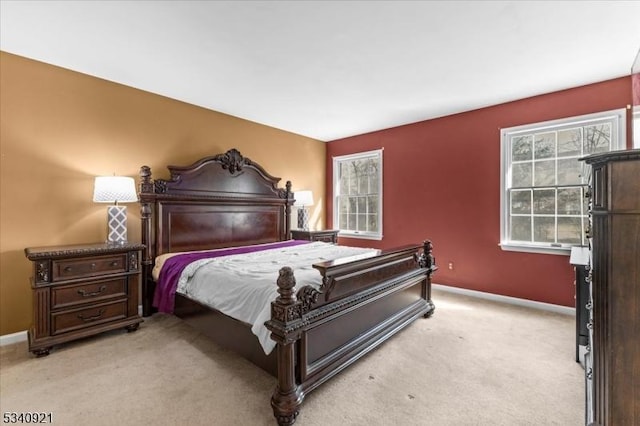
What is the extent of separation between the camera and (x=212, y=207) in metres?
3.88

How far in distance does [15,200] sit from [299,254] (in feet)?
9.14

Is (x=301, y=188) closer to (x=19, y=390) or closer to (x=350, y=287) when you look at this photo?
(x=350, y=287)

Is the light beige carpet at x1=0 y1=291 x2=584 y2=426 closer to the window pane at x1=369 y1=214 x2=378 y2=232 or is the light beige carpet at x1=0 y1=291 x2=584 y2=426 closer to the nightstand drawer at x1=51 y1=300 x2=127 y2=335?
the nightstand drawer at x1=51 y1=300 x2=127 y2=335

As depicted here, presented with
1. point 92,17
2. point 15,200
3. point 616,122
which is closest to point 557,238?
point 616,122

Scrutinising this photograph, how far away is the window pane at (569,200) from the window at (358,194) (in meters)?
2.51

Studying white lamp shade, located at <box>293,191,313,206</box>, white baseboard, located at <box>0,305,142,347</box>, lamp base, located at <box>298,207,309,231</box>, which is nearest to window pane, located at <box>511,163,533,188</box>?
white lamp shade, located at <box>293,191,313,206</box>

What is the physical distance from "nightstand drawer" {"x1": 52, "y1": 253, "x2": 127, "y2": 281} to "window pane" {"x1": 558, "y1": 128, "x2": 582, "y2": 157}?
16.9 feet

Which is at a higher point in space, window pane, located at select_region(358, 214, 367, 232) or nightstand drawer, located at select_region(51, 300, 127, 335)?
window pane, located at select_region(358, 214, 367, 232)

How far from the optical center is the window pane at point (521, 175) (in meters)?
3.70

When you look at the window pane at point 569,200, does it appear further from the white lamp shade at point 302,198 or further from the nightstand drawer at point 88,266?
the nightstand drawer at point 88,266

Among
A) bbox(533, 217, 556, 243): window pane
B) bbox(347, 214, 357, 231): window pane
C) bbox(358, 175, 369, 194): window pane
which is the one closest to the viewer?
bbox(533, 217, 556, 243): window pane

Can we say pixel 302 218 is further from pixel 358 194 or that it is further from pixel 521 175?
pixel 521 175

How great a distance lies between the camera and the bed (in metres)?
1.73

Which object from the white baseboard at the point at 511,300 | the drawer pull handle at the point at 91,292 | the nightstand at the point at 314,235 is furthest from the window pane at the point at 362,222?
the drawer pull handle at the point at 91,292
